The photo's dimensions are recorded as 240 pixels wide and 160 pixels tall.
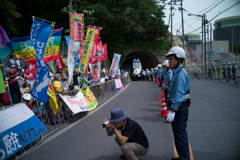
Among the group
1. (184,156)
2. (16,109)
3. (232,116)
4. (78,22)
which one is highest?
(78,22)

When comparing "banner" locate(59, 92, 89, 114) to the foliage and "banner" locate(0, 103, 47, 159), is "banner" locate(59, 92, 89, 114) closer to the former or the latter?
"banner" locate(0, 103, 47, 159)

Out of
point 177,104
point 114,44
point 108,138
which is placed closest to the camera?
point 177,104

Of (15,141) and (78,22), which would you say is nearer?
(15,141)

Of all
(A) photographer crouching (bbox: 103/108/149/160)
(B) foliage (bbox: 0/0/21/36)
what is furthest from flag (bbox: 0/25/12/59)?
(B) foliage (bbox: 0/0/21/36)

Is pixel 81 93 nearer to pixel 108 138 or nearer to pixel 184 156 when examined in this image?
pixel 108 138

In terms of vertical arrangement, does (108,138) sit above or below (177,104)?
below

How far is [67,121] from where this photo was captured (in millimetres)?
8156

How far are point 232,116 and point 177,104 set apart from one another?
16.7 ft

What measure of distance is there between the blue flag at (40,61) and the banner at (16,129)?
2.82 feet

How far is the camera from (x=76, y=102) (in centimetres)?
831

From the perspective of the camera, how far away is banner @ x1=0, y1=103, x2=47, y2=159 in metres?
4.36

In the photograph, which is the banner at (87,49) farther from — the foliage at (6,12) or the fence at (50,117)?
the foliage at (6,12)

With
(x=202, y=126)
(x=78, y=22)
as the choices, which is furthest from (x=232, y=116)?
→ (x=78, y=22)

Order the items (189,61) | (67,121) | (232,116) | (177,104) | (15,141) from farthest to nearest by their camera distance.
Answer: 1. (189,61)
2. (67,121)
3. (232,116)
4. (15,141)
5. (177,104)
